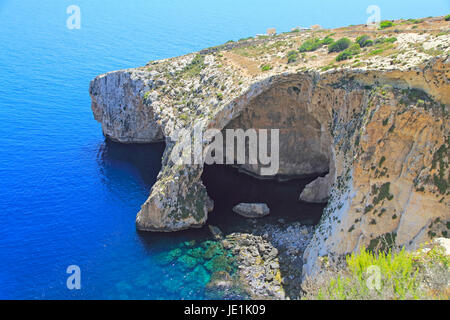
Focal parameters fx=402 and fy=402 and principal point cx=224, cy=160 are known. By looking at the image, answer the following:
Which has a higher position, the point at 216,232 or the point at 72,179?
the point at 72,179

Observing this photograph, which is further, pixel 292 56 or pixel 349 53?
pixel 292 56

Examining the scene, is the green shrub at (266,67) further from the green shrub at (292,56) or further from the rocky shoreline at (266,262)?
the rocky shoreline at (266,262)

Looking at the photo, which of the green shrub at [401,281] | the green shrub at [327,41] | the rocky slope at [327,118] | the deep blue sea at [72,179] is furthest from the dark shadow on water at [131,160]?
the green shrub at [401,281]

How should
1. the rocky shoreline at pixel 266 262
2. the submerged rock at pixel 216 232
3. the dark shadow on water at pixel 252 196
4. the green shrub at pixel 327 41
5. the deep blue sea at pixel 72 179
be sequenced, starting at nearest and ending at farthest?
the rocky shoreline at pixel 266 262, the deep blue sea at pixel 72 179, the submerged rock at pixel 216 232, the dark shadow on water at pixel 252 196, the green shrub at pixel 327 41

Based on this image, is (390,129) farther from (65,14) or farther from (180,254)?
(65,14)

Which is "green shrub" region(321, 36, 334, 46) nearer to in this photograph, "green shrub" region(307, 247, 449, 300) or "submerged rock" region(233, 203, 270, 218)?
"submerged rock" region(233, 203, 270, 218)

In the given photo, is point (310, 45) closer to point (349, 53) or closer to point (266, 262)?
point (349, 53)

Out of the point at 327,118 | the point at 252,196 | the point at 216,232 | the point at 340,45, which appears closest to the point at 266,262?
the point at 216,232
